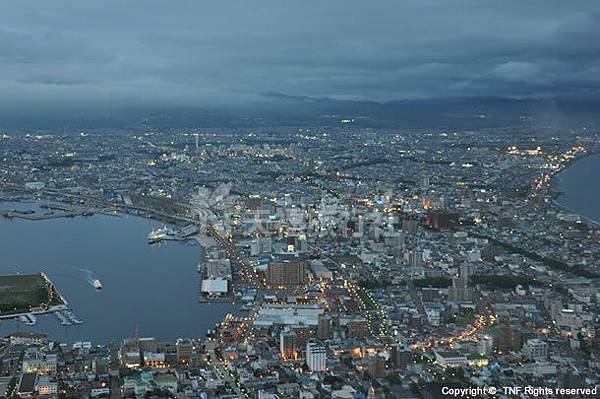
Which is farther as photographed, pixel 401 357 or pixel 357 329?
pixel 357 329

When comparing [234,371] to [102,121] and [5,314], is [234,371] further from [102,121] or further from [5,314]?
[102,121]

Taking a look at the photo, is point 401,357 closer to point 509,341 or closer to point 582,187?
point 509,341

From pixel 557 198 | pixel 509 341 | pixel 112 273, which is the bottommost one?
pixel 112 273

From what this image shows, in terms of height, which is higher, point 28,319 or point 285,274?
point 285,274

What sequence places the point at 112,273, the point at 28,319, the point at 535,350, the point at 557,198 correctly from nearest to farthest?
the point at 535,350 < the point at 28,319 < the point at 112,273 < the point at 557,198

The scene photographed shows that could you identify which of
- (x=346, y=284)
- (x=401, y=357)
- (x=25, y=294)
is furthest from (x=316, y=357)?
(x=25, y=294)

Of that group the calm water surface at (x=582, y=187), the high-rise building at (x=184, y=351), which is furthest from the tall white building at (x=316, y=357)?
the calm water surface at (x=582, y=187)

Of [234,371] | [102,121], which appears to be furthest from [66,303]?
[102,121]

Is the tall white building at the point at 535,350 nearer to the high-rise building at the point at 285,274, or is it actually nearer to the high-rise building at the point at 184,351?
the high-rise building at the point at 184,351
